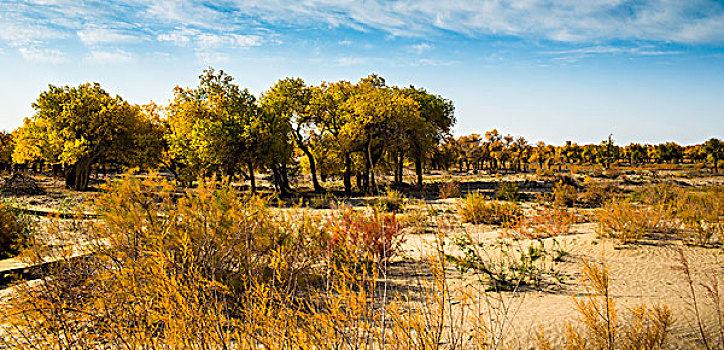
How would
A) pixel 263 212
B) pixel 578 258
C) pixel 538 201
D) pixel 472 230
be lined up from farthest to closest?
pixel 538 201 < pixel 472 230 < pixel 578 258 < pixel 263 212

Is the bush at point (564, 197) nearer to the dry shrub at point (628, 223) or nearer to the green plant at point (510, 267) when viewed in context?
the dry shrub at point (628, 223)

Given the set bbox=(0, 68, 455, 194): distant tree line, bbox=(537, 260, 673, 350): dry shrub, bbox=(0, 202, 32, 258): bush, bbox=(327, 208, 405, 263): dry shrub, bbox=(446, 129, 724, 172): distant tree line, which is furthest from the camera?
bbox=(446, 129, 724, 172): distant tree line

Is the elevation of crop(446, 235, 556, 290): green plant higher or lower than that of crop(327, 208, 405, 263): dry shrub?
lower

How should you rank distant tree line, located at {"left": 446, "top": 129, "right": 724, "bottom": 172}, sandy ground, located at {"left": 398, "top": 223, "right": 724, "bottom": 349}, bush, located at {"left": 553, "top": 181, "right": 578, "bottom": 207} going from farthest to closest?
distant tree line, located at {"left": 446, "top": 129, "right": 724, "bottom": 172} < bush, located at {"left": 553, "top": 181, "right": 578, "bottom": 207} < sandy ground, located at {"left": 398, "top": 223, "right": 724, "bottom": 349}

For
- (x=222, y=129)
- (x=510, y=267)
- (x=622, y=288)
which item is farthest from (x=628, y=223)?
(x=222, y=129)

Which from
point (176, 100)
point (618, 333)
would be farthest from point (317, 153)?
point (618, 333)

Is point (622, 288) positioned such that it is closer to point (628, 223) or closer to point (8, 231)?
point (628, 223)

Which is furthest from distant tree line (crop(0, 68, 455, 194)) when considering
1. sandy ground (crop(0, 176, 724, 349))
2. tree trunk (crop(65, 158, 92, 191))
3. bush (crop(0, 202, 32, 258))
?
sandy ground (crop(0, 176, 724, 349))

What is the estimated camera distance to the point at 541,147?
67.8 m

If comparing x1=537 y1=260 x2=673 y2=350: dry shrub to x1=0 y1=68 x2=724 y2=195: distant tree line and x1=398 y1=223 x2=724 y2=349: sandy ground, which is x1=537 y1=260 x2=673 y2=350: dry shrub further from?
x1=0 y1=68 x2=724 y2=195: distant tree line

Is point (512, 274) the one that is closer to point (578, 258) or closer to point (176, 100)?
point (578, 258)

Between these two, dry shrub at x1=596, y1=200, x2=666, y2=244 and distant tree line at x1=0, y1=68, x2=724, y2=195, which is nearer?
dry shrub at x1=596, y1=200, x2=666, y2=244

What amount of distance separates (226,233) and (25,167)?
238 ft

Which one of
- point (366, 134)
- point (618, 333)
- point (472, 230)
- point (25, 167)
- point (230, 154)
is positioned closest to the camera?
point (618, 333)
